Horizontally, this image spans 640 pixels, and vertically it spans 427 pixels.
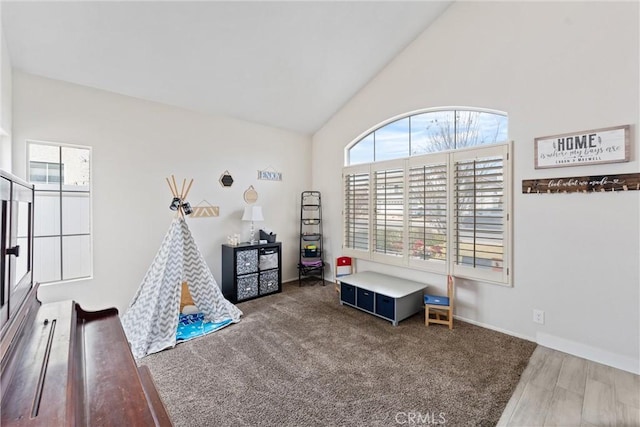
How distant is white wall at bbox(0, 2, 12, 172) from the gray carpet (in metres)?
2.32

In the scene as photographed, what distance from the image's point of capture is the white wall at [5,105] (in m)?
2.48

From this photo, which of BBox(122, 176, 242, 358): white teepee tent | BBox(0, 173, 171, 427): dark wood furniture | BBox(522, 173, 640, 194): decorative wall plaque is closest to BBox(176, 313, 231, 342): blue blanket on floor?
BBox(122, 176, 242, 358): white teepee tent

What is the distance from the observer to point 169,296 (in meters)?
3.15

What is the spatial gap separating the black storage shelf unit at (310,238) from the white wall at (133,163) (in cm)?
91

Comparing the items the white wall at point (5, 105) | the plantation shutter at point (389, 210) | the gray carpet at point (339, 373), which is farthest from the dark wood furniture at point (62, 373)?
→ the plantation shutter at point (389, 210)

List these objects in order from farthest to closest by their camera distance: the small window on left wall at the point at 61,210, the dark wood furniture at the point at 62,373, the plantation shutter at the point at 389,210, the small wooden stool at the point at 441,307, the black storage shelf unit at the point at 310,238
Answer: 1. the black storage shelf unit at the point at 310,238
2. the plantation shutter at the point at 389,210
3. the small wooden stool at the point at 441,307
4. the small window on left wall at the point at 61,210
5. the dark wood furniture at the point at 62,373

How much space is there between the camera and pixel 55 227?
3156 mm

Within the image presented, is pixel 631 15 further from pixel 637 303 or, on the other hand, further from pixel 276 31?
pixel 276 31

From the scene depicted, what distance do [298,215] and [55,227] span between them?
3.35 m

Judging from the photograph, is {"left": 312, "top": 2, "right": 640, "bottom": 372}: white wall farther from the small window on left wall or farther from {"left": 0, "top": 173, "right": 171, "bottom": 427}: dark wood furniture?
the small window on left wall

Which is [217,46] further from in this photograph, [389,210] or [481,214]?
[481,214]

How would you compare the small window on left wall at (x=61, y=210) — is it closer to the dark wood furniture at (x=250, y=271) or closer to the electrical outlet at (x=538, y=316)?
the dark wood furniture at (x=250, y=271)

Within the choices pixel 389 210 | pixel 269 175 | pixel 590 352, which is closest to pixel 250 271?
pixel 269 175

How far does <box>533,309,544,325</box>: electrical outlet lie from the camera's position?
2.93 meters
